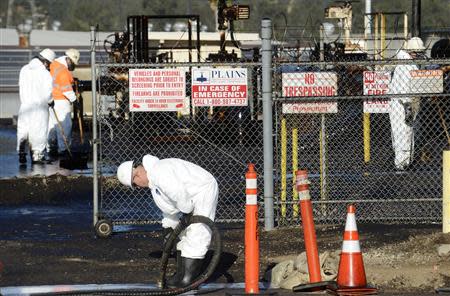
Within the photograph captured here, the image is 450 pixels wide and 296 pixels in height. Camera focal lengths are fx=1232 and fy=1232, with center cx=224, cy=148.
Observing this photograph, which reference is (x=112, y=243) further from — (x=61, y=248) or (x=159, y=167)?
(x=159, y=167)

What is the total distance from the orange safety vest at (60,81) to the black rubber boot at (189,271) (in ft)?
41.3

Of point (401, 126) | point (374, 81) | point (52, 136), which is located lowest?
point (52, 136)

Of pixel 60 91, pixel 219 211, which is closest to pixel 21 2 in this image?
pixel 60 91

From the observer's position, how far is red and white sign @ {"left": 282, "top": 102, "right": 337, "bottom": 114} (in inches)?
534

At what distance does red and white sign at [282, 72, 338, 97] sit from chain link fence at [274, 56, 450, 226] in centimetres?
1

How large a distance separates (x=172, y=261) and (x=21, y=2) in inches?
3421

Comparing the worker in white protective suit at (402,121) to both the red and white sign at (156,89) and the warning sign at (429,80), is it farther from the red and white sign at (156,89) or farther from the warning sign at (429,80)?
the red and white sign at (156,89)

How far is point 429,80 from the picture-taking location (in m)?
15.1

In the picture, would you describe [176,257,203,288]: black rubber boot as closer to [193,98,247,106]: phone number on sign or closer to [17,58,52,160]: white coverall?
[193,98,247,106]: phone number on sign

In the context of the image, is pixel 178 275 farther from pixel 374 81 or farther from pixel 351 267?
pixel 374 81

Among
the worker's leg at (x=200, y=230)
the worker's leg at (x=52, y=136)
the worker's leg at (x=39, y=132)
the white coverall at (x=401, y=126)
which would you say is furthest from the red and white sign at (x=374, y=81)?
the worker's leg at (x=52, y=136)

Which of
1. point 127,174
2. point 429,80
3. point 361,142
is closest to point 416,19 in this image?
point 361,142

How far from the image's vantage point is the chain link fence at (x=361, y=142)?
44.7 ft

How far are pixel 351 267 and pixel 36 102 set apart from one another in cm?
1331
